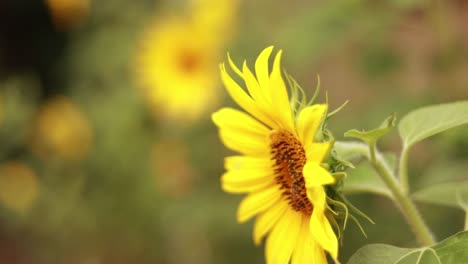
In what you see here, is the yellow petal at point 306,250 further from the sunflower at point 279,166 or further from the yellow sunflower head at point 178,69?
the yellow sunflower head at point 178,69

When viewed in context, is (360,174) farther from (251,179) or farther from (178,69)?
(178,69)

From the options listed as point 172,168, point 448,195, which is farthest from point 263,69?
point 172,168

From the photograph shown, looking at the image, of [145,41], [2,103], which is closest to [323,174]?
[2,103]

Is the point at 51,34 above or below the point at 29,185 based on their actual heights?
above

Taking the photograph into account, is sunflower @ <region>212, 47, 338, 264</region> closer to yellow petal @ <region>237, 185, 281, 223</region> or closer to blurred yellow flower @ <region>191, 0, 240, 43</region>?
yellow petal @ <region>237, 185, 281, 223</region>

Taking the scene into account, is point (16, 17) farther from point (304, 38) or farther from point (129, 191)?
point (304, 38)
